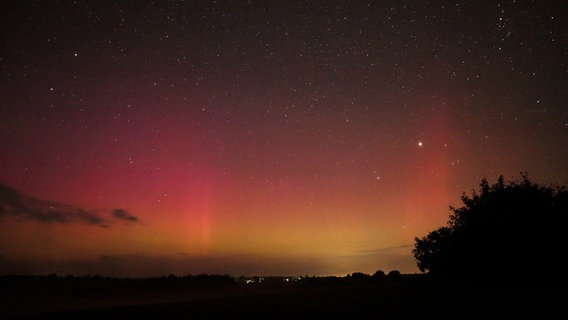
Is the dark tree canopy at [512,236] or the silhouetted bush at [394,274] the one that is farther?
the silhouetted bush at [394,274]

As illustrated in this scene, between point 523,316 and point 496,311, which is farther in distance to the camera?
point 496,311

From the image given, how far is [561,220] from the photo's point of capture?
26.4 metres

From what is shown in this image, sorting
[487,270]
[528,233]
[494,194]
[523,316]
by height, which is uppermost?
[494,194]

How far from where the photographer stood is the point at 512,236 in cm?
2653

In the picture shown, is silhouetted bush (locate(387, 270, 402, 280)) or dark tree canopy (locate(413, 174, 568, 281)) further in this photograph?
silhouetted bush (locate(387, 270, 402, 280))

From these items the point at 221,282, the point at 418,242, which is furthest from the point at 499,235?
the point at 221,282

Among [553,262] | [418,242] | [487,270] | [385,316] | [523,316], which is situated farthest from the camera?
[418,242]

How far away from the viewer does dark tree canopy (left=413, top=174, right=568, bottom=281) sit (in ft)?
85.1

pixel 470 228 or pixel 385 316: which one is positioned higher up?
pixel 470 228

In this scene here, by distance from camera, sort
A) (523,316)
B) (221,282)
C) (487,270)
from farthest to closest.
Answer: (221,282), (487,270), (523,316)

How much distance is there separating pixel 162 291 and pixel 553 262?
6388 centimetres

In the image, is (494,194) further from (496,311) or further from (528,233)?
(496,311)

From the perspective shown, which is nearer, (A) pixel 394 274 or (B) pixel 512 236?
(B) pixel 512 236

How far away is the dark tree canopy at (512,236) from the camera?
25938 mm
